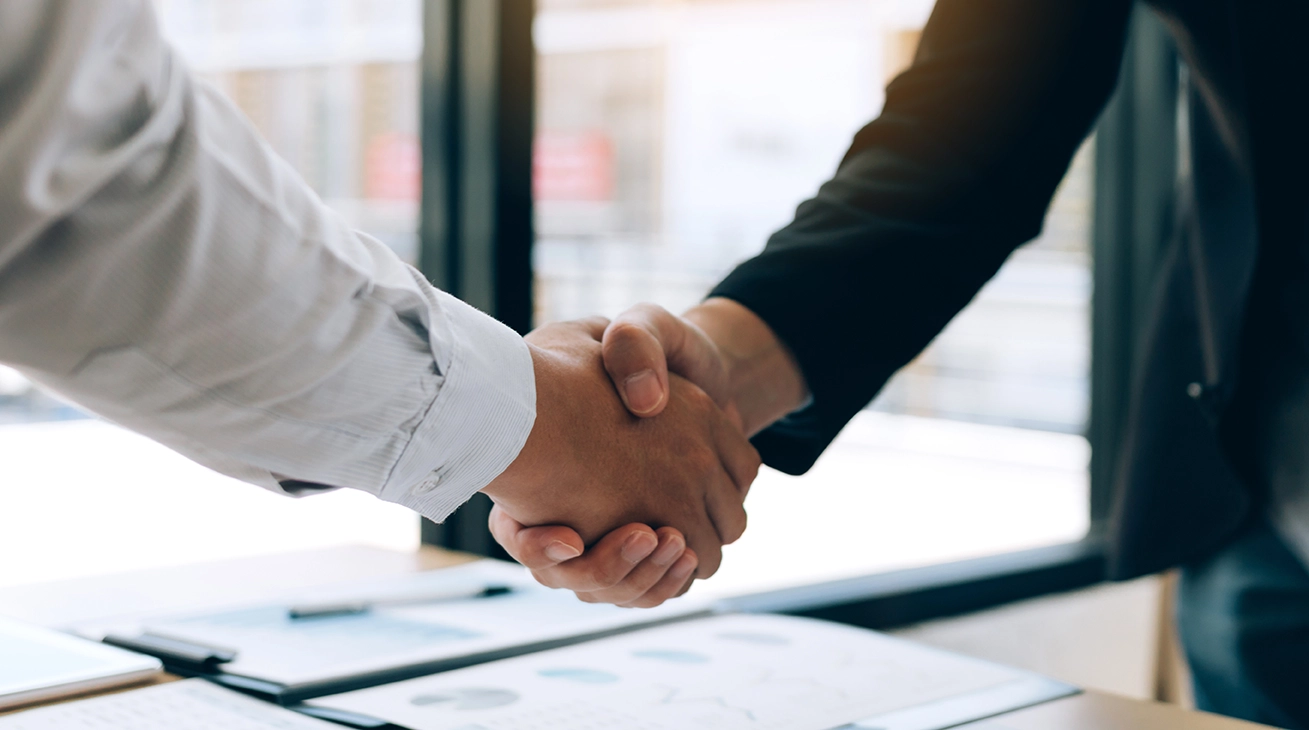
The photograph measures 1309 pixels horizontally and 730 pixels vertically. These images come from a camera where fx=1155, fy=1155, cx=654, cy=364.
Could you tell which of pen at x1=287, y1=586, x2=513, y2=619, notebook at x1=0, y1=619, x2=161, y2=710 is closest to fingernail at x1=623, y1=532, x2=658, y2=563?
pen at x1=287, y1=586, x2=513, y2=619

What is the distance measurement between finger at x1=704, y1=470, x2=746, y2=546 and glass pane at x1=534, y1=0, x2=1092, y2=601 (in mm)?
1318

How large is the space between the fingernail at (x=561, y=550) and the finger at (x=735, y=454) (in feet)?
0.67

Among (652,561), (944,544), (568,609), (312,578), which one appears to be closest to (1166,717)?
(652,561)

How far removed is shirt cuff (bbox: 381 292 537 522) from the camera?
0.70 meters

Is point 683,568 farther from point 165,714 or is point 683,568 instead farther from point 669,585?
point 165,714

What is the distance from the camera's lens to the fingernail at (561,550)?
0.86 m

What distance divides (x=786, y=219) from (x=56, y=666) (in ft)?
5.98

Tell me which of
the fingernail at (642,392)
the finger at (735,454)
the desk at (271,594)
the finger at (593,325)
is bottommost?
the desk at (271,594)

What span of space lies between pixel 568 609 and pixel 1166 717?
48cm

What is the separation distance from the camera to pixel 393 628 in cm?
91

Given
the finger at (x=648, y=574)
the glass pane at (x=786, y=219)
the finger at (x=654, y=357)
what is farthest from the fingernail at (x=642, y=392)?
the glass pane at (x=786, y=219)

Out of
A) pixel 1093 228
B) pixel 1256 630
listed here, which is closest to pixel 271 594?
pixel 1256 630

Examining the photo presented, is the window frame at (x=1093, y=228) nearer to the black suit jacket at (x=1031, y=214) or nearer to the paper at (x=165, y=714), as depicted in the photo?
the black suit jacket at (x=1031, y=214)

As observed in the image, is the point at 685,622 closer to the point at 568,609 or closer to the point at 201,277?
the point at 568,609
